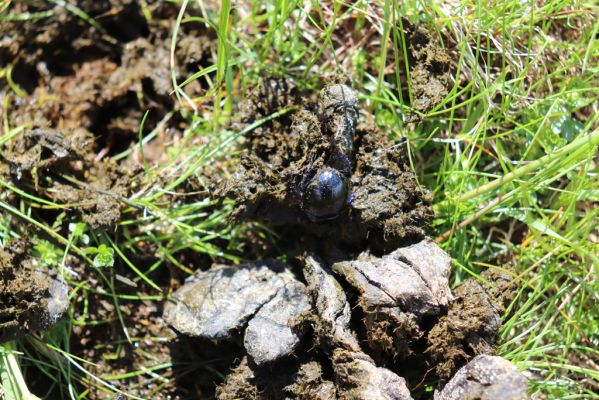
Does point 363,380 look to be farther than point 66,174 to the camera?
No

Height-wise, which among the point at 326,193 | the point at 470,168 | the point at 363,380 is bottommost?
the point at 363,380

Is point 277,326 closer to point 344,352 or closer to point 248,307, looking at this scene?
point 248,307

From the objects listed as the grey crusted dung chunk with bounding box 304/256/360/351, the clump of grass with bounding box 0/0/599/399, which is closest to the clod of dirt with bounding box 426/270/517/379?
the clump of grass with bounding box 0/0/599/399

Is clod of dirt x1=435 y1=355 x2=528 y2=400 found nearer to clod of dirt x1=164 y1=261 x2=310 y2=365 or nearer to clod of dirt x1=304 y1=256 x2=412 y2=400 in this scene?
clod of dirt x1=304 y1=256 x2=412 y2=400

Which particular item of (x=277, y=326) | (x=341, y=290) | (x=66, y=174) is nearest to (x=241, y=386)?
(x=277, y=326)

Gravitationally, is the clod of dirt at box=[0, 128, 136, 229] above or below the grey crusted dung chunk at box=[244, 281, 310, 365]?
above

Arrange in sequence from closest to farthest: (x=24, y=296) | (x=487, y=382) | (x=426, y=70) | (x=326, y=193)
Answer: (x=487, y=382) → (x=326, y=193) → (x=24, y=296) → (x=426, y=70)

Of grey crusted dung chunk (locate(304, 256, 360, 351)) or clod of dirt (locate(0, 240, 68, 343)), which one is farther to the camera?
clod of dirt (locate(0, 240, 68, 343))
